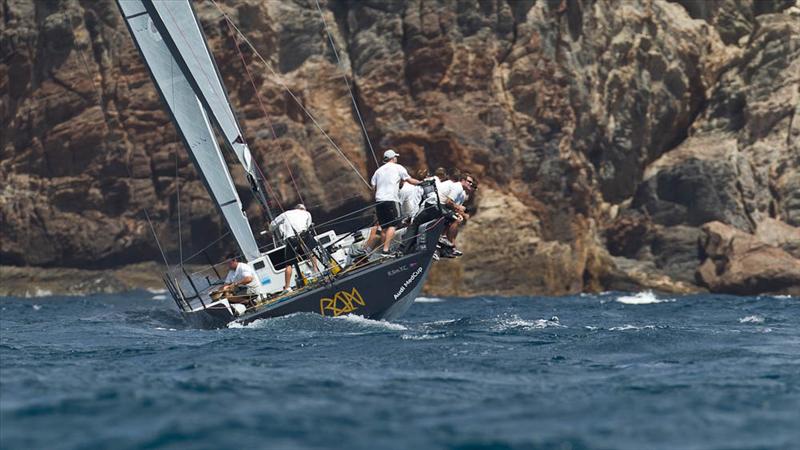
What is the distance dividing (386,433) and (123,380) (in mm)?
3538

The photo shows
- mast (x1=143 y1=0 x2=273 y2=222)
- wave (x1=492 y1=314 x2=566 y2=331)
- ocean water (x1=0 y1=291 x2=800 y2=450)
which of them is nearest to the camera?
ocean water (x1=0 y1=291 x2=800 y2=450)

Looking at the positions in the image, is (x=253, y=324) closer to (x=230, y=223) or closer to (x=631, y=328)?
(x=230, y=223)

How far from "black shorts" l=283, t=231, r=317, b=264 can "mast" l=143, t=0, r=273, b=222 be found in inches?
27.9

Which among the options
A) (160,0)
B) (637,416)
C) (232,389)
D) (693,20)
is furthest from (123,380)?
(693,20)

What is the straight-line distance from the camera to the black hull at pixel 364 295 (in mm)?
18578

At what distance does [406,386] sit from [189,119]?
1120 centimetres

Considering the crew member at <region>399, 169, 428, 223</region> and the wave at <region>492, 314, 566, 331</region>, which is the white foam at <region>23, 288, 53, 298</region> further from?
the wave at <region>492, 314, 566, 331</region>

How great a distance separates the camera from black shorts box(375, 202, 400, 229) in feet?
66.3

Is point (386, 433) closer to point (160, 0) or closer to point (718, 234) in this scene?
point (160, 0)

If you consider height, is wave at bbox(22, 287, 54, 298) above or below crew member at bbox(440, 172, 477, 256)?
below

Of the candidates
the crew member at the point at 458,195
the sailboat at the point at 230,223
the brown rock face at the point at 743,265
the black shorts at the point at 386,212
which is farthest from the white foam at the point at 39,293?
the crew member at the point at 458,195

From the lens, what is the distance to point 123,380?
11.7 m

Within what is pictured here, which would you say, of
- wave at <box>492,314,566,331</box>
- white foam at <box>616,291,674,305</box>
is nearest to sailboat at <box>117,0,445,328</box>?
wave at <box>492,314,566,331</box>

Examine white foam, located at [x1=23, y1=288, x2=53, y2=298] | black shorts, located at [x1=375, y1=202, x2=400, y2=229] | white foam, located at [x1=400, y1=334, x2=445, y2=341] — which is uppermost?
black shorts, located at [x1=375, y1=202, x2=400, y2=229]
